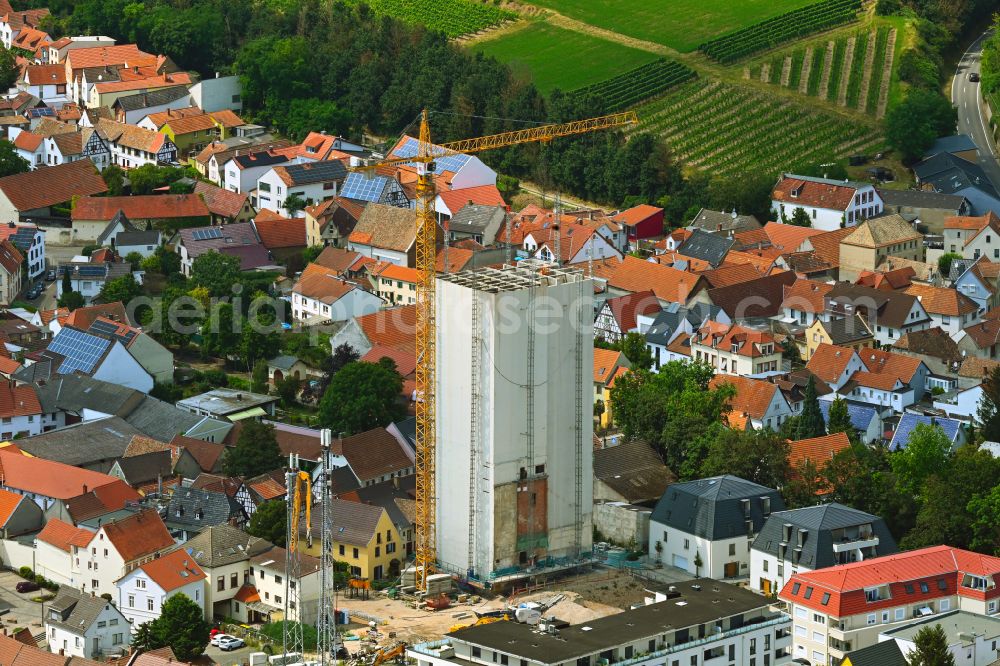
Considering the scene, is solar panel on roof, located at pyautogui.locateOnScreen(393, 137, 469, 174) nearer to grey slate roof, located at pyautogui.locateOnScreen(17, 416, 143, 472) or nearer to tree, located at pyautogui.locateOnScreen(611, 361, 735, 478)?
tree, located at pyautogui.locateOnScreen(611, 361, 735, 478)

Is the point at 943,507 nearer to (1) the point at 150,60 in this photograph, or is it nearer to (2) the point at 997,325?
(2) the point at 997,325

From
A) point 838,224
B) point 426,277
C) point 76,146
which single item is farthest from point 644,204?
point 426,277

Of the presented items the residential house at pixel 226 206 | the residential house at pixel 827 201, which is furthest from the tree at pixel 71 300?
the residential house at pixel 827 201

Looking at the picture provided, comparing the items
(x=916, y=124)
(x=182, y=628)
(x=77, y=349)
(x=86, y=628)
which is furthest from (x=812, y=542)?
(x=916, y=124)

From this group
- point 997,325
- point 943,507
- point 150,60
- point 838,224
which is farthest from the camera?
point 150,60

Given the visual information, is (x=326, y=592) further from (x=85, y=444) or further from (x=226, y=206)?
(x=226, y=206)

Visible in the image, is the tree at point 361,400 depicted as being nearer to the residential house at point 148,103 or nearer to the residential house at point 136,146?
the residential house at point 136,146

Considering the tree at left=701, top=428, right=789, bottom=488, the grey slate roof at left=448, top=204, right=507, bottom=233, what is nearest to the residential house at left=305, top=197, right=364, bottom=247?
the grey slate roof at left=448, top=204, right=507, bottom=233
